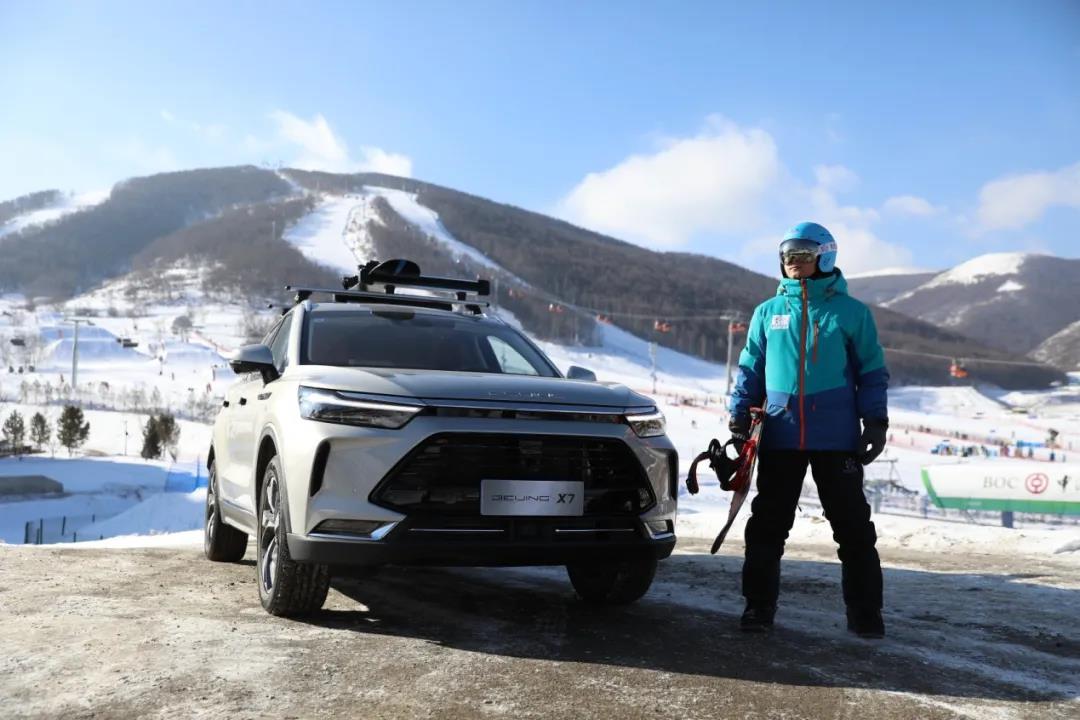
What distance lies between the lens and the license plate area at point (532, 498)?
417cm

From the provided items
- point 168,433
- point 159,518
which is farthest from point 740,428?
point 168,433

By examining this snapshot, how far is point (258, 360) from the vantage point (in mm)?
5238

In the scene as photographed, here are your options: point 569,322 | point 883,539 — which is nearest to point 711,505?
point 883,539

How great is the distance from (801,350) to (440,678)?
2.29 m

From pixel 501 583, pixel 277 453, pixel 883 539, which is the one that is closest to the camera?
pixel 277 453

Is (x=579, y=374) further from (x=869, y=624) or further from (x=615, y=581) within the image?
(x=869, y=624)

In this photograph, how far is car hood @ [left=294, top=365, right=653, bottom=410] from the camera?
14.0ft

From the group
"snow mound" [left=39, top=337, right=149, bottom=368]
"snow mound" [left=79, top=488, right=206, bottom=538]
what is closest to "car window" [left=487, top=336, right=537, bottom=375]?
"snow mound" [left=79, top=488, right=206, bottom=538]

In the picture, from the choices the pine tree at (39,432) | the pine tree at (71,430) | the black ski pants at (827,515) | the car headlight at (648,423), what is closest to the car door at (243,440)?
the car headlight at (648,423)

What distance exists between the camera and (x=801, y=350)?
4609 mm

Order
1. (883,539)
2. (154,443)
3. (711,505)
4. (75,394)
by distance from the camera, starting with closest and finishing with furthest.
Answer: (883,539) → (711,505) → (154,443) → (75,394)

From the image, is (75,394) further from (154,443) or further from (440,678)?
(440,678)

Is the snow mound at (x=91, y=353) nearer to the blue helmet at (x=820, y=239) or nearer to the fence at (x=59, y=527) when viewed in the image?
the fence at (x=59, y=527)

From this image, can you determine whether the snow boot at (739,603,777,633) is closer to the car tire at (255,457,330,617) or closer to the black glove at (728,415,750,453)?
the black glove at (728,415,750,453)
